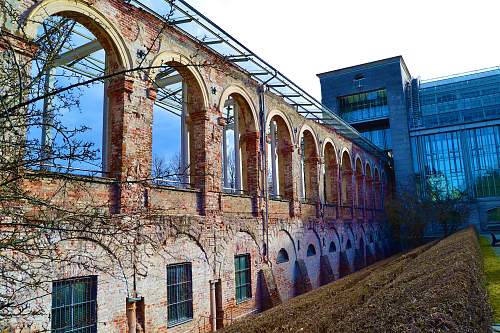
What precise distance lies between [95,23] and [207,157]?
4.42 meters

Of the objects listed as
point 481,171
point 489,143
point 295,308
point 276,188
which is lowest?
point 295,308

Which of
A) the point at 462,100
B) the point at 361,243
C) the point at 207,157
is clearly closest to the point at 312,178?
the point at 361,243

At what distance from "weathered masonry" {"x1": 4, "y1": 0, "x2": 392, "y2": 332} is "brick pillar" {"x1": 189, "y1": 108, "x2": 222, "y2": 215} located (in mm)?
32

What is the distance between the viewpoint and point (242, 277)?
12234mm

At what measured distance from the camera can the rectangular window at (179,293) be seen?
937 centimetres

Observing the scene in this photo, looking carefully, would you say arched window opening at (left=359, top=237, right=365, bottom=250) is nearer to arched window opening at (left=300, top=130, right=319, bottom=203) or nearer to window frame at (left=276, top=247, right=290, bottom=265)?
arched window opening at (left=300, top=130, right=319, bottom=203)

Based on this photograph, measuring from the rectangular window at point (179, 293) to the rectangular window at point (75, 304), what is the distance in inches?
83.0

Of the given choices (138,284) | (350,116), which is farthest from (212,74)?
(350,116)

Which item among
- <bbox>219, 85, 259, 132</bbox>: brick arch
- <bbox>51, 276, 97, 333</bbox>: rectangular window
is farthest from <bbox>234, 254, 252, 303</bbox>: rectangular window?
<bbox>51, 276, 97, 333</bbox>: rectangular window

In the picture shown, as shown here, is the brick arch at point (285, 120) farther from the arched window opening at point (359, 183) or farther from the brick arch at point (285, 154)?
the arched window opening at point (359, 183)

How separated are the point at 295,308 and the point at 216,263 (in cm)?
255

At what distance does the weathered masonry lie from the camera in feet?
26.0

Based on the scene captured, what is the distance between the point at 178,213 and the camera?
32.6 ft

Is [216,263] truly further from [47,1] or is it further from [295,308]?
[47,1]
